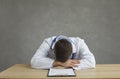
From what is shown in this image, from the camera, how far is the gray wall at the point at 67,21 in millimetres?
2992

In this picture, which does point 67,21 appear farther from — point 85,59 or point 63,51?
point 63,51

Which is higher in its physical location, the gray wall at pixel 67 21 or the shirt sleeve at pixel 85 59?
the gray wall at pixel 67 21

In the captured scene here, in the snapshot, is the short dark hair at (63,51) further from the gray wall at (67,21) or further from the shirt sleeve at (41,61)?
the gray wall at (67,21)

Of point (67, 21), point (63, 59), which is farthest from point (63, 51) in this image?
point (67, 21)

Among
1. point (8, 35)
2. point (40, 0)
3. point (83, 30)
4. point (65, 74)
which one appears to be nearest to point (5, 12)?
point (8, 35)

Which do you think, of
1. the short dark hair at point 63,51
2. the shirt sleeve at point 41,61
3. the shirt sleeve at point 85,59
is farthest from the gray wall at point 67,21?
the short dark hair at point 63,51

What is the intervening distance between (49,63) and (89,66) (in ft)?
1.01

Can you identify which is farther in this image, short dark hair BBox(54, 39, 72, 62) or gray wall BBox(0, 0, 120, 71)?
gray wall BBox(0, 0, 120, 71)

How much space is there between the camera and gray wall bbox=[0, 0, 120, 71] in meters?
2.99

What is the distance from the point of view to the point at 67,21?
2996 millimetres

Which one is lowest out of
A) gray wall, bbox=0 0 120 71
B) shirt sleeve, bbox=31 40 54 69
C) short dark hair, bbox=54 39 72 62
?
shirt sleeve, bbox=31 40 54 69

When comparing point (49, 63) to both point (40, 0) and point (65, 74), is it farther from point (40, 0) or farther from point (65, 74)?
point (40, 0)

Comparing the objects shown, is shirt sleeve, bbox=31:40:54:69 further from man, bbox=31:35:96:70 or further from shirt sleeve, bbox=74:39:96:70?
shirt sleeve, bbox=74:39:96:70

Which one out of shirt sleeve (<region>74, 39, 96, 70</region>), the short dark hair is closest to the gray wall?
shirt sleeve (<region>74, 39, 96, 70</region>)
